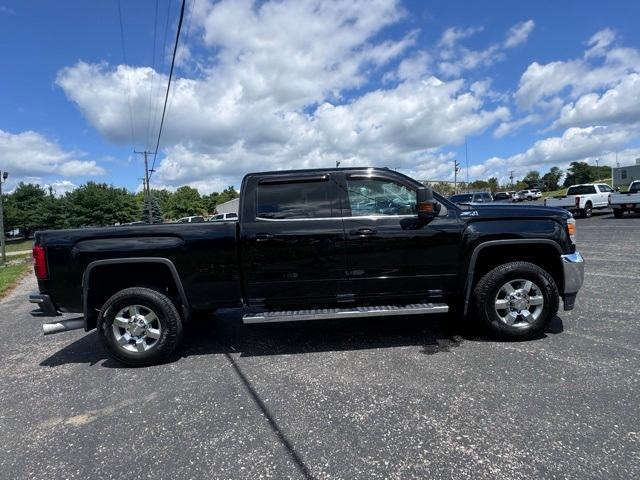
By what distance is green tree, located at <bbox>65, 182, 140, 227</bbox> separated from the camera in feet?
225

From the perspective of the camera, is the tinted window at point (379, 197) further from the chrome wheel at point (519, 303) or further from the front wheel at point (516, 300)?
the chrome wheel at point (519, 303)

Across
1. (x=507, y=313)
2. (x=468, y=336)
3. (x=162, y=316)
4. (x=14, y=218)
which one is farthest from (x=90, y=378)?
(x=14, y=218)

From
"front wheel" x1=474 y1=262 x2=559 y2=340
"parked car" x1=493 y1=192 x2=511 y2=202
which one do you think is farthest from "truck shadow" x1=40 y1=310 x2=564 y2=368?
"parked car" x1=493 y1=192 x2=511 y2=202

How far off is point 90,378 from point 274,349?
1.89 metres

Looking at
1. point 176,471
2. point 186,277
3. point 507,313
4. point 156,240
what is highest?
point 156,240

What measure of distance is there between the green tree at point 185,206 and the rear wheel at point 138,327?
326 feet

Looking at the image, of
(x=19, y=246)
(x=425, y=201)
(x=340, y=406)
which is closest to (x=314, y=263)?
(x=425, y=201)

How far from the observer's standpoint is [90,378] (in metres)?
4.28

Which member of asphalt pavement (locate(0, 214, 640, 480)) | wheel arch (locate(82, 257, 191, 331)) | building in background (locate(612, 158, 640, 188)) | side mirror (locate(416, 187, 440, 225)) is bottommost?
asphalt pavement (locate(0, 214, 640, 480))

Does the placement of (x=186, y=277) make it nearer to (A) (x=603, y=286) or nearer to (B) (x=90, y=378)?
(B) (x=90, y=378)

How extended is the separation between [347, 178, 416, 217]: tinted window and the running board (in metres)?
1.03

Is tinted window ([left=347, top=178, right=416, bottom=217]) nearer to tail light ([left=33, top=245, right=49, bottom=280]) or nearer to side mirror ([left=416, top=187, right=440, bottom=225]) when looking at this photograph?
side mirror ([left=416, top=187, right=440, bottom=225])

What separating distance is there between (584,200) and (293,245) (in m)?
25.1

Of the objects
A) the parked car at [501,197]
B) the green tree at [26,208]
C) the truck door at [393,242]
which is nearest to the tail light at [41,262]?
the truck door at [393,242]
